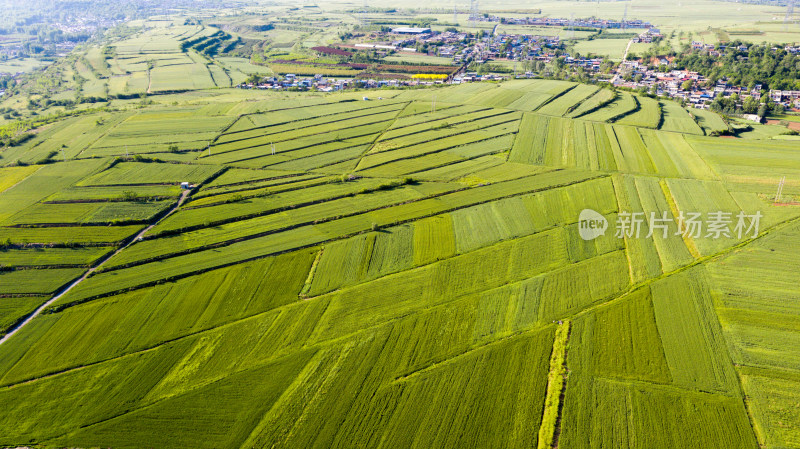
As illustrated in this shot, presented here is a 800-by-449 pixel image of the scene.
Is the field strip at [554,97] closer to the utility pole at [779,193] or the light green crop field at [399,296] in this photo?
the light green crop field at [399,296]

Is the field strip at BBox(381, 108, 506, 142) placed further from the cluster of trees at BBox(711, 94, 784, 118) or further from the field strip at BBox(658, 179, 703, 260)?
the cluster of trees at BBox(711, 94, 784, 118)

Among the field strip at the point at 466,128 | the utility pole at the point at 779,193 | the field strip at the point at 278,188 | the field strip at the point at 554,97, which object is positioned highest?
the field strip at the point at 554,97

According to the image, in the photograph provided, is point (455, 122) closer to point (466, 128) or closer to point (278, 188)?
point (466, 128)

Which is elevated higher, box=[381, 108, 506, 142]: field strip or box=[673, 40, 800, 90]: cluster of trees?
box=[673, 40, 800, 90]: cluster of trees

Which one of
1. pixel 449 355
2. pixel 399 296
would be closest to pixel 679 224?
pixel 399 296

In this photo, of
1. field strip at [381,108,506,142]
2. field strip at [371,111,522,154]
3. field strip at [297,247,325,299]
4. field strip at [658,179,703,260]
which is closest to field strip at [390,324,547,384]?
field strip at [297,247,325,299]

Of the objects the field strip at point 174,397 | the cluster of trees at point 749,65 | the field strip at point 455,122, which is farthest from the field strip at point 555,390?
the cluster of trees at point 749,65

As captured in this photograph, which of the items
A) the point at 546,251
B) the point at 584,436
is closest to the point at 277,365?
the point at 584,436
